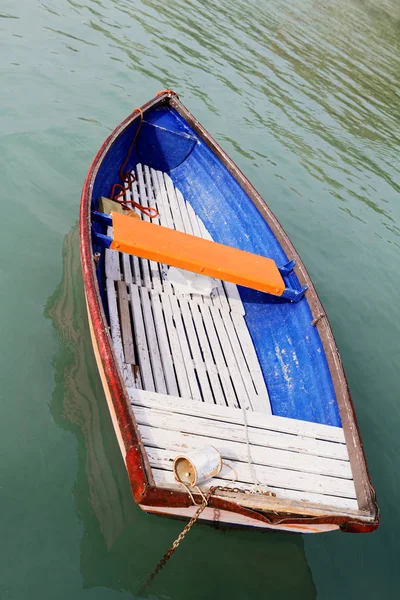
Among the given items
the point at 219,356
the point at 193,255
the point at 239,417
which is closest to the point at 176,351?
the point at 219,356

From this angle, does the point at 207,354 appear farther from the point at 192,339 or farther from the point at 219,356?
the point at 192,339

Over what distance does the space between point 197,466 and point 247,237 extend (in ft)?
13.0

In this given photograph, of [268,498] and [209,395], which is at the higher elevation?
[268,498]

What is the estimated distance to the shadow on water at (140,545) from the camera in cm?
400

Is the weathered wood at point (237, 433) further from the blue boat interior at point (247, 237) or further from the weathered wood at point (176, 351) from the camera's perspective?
the weathered wood at point (176, 351)

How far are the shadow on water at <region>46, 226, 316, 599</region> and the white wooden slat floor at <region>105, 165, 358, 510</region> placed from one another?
66 centimetres

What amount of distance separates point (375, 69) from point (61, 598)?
762 inches

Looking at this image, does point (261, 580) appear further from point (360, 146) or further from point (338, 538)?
point (360, 146)

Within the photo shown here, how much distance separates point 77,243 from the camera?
22.5 feet

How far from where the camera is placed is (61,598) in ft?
12.1

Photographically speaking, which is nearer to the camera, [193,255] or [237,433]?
[237,433]

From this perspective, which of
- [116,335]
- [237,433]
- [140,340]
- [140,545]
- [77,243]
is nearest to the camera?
[140,545]

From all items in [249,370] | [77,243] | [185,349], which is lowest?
[77,243]

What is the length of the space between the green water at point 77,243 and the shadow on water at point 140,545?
0.04 ft
